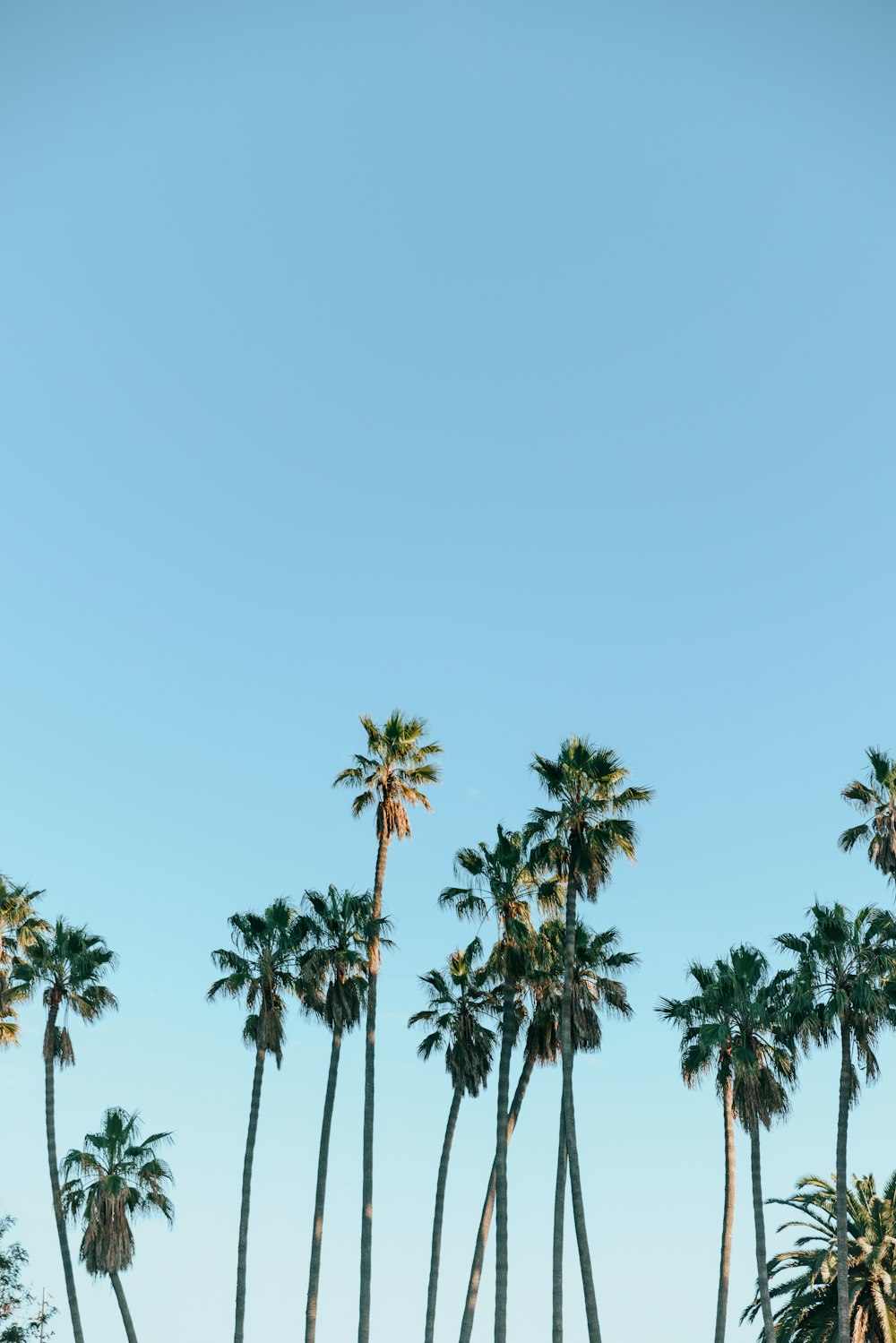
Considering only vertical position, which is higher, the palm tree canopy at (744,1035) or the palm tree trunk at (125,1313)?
the palm tree canopy at (744,1035)

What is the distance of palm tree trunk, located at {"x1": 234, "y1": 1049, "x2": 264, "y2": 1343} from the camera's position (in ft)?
151

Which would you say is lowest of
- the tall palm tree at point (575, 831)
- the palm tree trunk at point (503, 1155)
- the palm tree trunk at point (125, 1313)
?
the palm tree trunk at point (125, 1313)

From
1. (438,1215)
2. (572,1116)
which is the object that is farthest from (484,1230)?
(572,1116)

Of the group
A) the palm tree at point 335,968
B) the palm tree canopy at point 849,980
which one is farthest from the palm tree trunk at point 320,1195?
the palm tree canopy at point 849,980

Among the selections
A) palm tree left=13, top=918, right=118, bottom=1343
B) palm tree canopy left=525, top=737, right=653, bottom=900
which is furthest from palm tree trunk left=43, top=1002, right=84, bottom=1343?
palm tree canopy left=525, top=737, right=653, bottom=900

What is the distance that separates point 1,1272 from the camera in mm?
53062

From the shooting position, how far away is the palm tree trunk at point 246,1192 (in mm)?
45906

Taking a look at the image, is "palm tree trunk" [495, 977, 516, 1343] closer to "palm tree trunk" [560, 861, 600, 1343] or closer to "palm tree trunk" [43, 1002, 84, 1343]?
"palm tree trunk" [560, 861, 600, 1343]

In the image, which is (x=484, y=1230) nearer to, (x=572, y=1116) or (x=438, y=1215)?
(x=438, y=1215)

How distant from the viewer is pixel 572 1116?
4284cm

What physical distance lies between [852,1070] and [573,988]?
9.65 metres

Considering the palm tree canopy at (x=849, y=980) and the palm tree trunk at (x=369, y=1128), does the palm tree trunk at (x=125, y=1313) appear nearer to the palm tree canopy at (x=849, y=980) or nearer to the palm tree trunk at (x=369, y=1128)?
the palm tree trunk at (x=369, y=1128)

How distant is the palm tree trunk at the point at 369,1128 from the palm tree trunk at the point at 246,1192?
4381 millimetres

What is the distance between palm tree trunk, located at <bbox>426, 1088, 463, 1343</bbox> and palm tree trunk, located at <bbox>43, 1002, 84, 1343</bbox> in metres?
12.5
